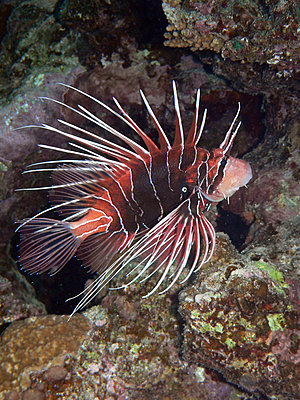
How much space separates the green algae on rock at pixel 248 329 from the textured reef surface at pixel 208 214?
11mm

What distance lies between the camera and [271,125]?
4.27 m

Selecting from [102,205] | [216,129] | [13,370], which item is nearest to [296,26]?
[216,129]

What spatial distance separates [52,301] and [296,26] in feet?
16.2

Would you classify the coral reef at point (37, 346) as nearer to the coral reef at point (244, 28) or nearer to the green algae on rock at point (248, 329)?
the green algae on rock at point (248, 329)

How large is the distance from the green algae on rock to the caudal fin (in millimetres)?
1294

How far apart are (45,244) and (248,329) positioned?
209 cm

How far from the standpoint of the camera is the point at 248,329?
2633 mm

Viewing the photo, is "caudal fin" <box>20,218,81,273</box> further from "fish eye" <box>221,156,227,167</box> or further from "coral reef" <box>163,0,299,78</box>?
"coral reef" <box>163,0,299,78</box>

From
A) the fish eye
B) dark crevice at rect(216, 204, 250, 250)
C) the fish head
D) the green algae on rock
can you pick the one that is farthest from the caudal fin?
dark crevice at rect(216, 204, 250, 250)

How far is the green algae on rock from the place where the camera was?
2609mm

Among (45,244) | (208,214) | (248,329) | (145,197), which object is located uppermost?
(45,244)

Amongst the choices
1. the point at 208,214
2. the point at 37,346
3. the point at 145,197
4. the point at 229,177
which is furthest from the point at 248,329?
the point at 37,346

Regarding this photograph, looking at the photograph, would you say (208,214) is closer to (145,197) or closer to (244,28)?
(145,197)

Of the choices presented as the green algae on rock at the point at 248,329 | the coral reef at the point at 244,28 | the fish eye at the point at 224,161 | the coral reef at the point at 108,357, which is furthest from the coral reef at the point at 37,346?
the coral reef at the point at 244,28
